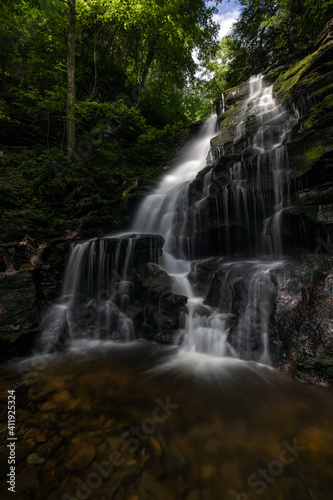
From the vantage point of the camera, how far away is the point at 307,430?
2.28 m

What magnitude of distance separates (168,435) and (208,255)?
18.6 feet

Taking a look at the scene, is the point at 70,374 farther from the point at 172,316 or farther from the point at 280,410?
the point at 280,410

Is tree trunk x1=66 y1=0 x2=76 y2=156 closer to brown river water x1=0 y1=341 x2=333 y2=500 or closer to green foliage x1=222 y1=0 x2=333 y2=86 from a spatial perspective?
brown river water x1=0 y1=341 x2=333 y2=500

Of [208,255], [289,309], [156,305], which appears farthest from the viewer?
[208,255]

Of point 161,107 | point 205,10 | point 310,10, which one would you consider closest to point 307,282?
point 310,10

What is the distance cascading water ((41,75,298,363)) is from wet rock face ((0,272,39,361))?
45cm

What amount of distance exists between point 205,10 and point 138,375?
2275 centimetres

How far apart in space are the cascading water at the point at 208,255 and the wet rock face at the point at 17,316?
45 centimetres

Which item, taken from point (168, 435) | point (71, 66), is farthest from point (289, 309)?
point (71, 66)

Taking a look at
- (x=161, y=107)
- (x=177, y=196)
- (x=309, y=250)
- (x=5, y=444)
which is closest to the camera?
(x=5, y=444)

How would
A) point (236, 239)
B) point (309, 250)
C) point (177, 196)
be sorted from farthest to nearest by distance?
1. point (177, 196)
2. point (236, 239)
3. point (309, 250)

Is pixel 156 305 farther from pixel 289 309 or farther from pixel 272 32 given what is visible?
pixel 272 32

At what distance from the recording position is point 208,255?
742 centimetres

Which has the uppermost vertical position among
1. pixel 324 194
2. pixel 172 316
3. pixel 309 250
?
pixel 324 194
